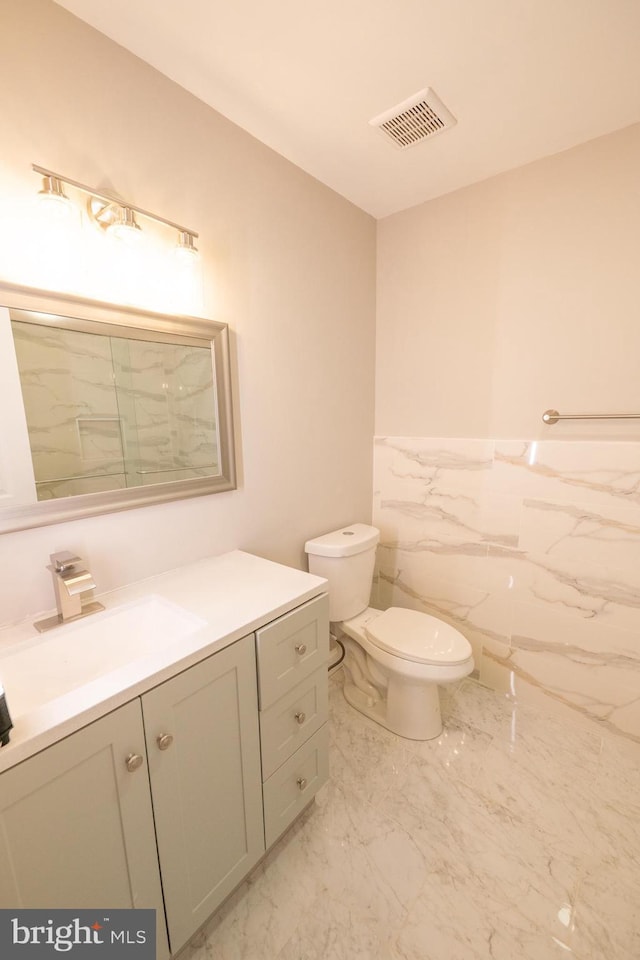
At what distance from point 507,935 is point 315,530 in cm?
141

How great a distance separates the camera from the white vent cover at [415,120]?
1293mm

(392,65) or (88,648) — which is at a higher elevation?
(392,65)

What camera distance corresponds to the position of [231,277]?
1431mm

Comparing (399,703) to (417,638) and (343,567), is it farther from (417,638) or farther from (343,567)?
(343,567)

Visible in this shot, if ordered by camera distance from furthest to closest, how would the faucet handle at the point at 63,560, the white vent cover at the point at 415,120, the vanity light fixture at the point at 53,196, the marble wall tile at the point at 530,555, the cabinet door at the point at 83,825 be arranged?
1. the marble wall tile at the point at 530,555
2. the white vent cover at the point at 415,120
3. the faucet handle at the point at 63,560
4. the vanity light fixture at the point at 53,196
5. the cabinet door at the point at 83,825

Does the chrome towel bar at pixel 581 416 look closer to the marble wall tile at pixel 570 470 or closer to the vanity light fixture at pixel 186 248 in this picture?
the marble wall tile at pixel 570 470

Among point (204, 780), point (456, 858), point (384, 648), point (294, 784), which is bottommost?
point (456, 858)

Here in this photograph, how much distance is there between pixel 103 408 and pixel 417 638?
1.49 m

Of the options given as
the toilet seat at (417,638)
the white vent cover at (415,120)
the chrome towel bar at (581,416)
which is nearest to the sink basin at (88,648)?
the toilet seat at (417,638)

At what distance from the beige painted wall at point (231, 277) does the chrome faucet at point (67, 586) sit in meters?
0.06

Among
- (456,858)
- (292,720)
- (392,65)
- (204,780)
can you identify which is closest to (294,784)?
(292,720)

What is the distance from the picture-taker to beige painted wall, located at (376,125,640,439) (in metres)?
1.51

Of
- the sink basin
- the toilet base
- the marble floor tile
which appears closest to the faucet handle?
the sink basin

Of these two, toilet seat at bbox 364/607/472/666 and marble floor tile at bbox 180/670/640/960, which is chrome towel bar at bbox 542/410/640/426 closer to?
toilet seat at bbox 364/607/472/666
